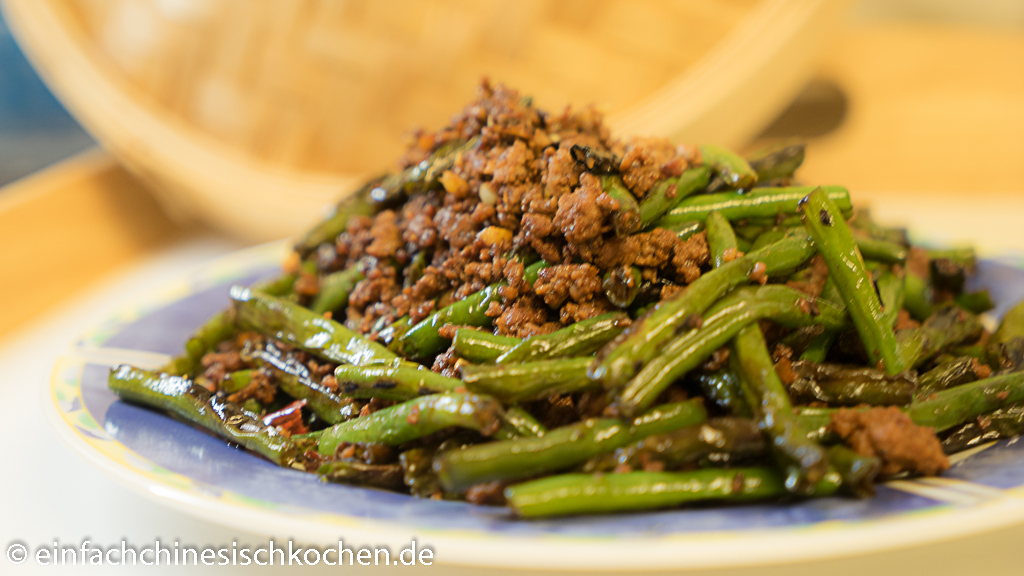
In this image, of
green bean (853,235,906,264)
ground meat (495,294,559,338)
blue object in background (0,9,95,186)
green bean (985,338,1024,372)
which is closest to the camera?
ground meat (495,294,559,338)

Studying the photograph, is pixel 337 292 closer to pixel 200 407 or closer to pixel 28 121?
pixel 200 407

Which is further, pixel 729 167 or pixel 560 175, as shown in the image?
pixel 729 167

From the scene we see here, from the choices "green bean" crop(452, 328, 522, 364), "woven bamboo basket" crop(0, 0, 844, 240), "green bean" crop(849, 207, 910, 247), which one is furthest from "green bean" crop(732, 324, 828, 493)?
"woven bamboo basket" crop(0, 0, 844, 240)

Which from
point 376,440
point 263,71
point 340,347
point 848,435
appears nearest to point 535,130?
point 340,347

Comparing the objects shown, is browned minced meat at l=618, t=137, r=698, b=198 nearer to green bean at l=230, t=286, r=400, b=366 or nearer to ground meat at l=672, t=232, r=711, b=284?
ground meat at l=672, t=232, r=711, b=284

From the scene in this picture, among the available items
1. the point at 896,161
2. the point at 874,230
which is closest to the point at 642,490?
the point at 874,230

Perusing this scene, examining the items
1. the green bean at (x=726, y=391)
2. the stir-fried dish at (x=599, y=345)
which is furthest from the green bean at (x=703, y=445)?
the green bean at (x=726, y=391)

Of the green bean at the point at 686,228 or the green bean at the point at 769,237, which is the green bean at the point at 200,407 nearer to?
the green bean at the point at 686,228
